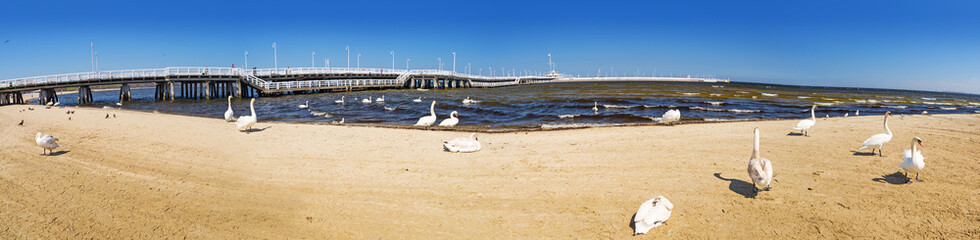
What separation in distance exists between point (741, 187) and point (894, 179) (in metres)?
2.35

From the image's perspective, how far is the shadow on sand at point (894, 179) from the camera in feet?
21.5

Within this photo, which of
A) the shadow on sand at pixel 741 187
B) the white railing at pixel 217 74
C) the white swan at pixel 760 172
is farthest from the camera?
the white railing at pixel 217 74

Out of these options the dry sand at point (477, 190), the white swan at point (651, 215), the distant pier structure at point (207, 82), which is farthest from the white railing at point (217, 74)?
the white swan at point (651, 215)

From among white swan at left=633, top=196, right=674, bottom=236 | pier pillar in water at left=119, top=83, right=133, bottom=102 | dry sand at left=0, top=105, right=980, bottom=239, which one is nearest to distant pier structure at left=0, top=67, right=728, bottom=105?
pier pillar in water at left=119, top=83, right=133, bottom=102

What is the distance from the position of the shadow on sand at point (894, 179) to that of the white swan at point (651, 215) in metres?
3.89

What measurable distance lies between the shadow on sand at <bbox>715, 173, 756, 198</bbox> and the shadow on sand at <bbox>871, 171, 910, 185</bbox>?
1956 mm

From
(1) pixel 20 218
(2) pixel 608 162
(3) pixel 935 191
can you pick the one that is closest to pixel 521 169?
(2) pixel 608 162

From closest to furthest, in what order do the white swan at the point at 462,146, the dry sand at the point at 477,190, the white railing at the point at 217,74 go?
the dry sand at the point at 477,190 → the white swan at the point at 462,146 → the white railing at the point at 217,74

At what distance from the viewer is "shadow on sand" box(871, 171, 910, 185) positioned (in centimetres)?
655

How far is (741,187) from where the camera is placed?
6.55 meters

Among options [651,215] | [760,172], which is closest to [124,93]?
[651,215]

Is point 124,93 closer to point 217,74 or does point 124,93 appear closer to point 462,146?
point 217,74

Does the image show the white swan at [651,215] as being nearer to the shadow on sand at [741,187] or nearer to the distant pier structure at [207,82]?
the shadow on sand at [741,187]

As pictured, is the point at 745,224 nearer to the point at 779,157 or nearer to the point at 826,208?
the point at 826,208
